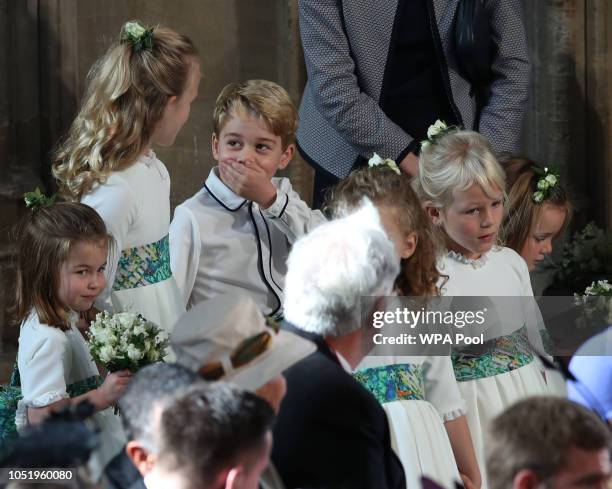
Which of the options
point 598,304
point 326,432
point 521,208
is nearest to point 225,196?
point 521,208

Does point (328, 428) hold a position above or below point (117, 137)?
below

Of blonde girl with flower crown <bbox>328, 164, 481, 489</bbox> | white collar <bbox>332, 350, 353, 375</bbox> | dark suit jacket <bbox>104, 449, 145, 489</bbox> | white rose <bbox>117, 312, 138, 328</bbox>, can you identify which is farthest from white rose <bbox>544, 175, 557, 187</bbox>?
dark suit jacket <bbox>104, 449, 145, 489</bbox>

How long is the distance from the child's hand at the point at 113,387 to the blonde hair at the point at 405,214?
0.83 meters

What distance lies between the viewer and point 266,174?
4641 millimetres

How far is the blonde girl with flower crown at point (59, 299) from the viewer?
396 centimetres

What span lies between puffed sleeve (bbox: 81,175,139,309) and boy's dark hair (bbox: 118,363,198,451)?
1699mm

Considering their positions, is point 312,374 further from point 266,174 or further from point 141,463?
point 266,174

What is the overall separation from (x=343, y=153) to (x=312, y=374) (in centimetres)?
226

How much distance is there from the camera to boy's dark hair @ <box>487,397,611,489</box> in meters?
2.32

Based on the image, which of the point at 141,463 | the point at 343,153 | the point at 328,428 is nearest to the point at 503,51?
the point at 343,153

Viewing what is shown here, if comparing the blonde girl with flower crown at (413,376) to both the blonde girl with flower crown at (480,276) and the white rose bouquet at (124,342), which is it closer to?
the blonde girl with flower crown at (480,276)

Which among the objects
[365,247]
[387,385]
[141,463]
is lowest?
[387,385]

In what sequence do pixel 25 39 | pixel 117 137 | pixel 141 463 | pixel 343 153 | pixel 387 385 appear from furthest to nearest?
1. pixel 25 39
2. pixel 343 153
3. pixel 117 137
4. pixel 387 385
5. pixel 141 463

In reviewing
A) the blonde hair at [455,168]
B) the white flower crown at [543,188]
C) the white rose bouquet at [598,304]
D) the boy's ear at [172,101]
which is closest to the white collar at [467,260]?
the blonde hair at [455,168]
